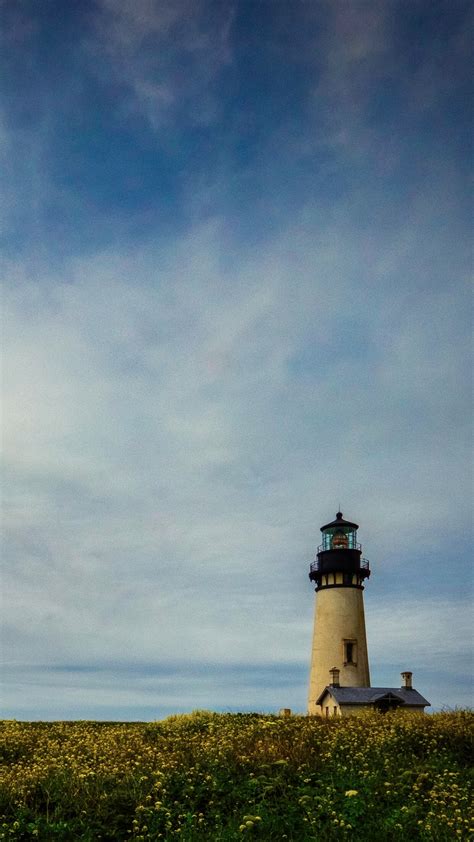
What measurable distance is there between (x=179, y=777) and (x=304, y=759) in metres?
3.21

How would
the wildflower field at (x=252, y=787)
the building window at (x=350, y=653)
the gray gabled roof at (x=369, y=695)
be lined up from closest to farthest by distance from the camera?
1. the wildflower field at (x=252, y=787)
2. the gray gabled roof at (x=369, y=695)
3. the building window at (x=350, y=653)

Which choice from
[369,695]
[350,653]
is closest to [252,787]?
[369,695]

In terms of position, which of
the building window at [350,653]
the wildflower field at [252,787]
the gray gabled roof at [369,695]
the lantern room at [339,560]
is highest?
the lantern room at [339,560]

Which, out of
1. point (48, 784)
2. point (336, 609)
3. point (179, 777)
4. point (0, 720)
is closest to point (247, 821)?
point (179, 777)

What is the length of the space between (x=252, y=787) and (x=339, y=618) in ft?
92.8

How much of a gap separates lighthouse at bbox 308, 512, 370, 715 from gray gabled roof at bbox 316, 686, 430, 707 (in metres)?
0.95

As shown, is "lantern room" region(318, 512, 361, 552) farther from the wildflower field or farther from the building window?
the wildflower field

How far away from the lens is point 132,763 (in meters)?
16.4

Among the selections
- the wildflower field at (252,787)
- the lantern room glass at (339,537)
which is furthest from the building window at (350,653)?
the wildflower field at (252,787)

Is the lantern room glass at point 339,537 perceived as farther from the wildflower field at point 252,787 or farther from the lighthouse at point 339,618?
the wildflower field at point 252,787

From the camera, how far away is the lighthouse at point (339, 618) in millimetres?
40219

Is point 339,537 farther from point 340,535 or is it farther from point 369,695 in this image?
point 369,695

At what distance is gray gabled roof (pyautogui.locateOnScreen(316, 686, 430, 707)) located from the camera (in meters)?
36.9

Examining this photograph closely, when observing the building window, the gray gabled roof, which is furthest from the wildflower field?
the building window
